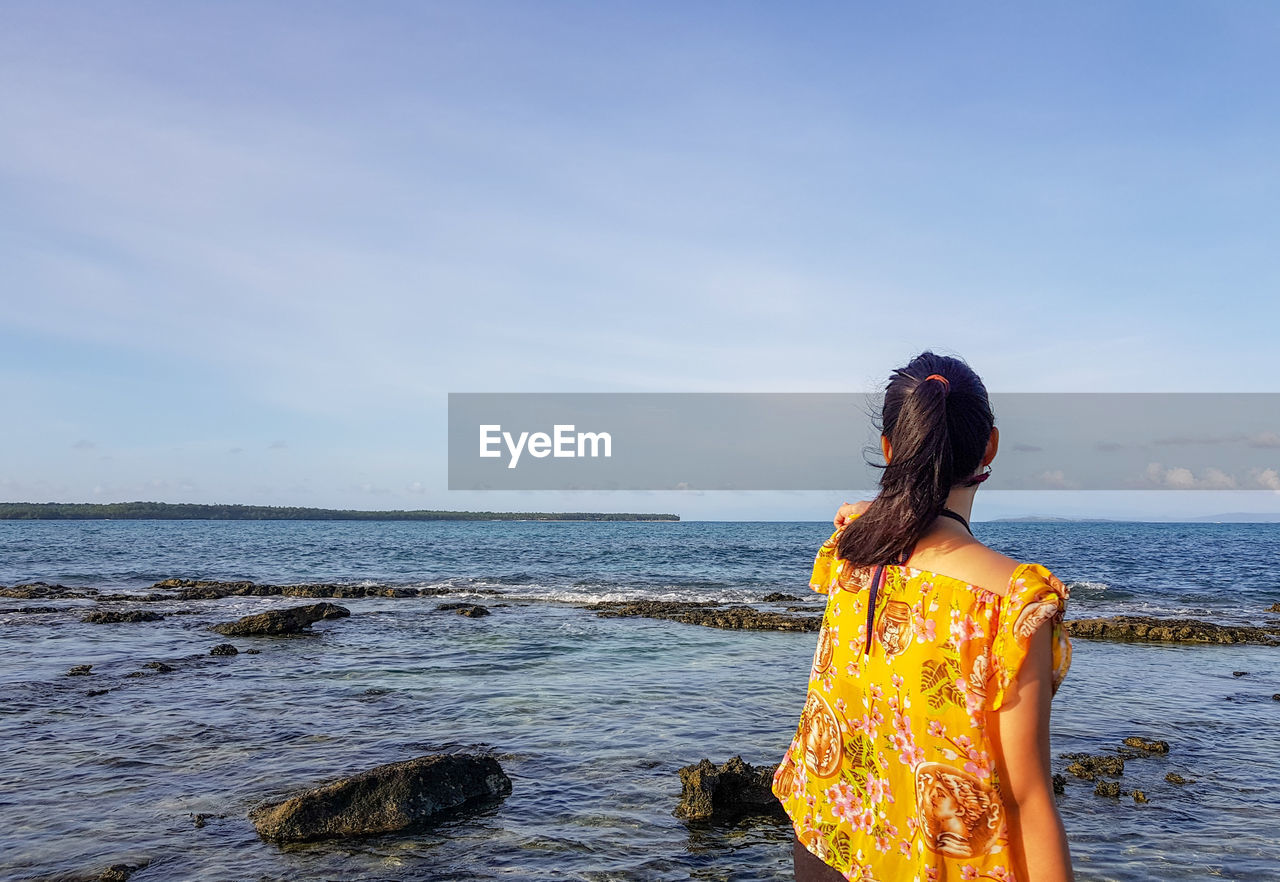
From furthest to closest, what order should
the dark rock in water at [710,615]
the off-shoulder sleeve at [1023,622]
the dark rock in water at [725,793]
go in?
the dark rock in water at [710,615] < the dark rock in water at [725,793] < the off-shoulder sleeve at [1023,622]

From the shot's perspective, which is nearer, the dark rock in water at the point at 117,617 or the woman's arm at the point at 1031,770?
the woman's arm at the point at 1031,770

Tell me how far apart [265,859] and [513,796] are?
99.4 inches

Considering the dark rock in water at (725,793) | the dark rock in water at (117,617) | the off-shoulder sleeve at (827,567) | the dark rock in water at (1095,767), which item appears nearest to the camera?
the off-shoulder sleeve at (827,567)

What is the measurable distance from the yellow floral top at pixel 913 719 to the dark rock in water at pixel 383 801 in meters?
6.24

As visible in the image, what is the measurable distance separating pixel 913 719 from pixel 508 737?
967 cm

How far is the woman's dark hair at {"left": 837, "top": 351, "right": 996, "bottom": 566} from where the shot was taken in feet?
8.23

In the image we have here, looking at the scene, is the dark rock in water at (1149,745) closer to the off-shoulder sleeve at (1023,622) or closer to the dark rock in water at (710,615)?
the off-shoulder sleeve at (1023,622)

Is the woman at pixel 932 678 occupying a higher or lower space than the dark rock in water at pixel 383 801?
higher

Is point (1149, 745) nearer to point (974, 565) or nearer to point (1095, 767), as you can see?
point (1095, 767)

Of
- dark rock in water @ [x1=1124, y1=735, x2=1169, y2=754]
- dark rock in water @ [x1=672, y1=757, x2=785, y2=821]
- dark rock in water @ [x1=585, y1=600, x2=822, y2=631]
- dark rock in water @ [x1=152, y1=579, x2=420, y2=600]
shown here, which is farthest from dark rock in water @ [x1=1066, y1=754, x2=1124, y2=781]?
dark rock in water @ [x1=152, y1=579, x2=420, y2=600]

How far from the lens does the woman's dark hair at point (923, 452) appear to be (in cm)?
251

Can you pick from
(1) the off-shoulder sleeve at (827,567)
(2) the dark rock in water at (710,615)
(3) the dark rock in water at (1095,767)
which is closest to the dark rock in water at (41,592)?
(2) the dark rock in water at (710,615)

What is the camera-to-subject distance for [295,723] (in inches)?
472

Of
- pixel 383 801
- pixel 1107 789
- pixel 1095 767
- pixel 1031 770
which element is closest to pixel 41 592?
pixel 383 801
